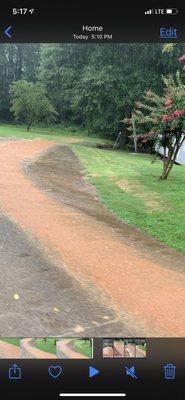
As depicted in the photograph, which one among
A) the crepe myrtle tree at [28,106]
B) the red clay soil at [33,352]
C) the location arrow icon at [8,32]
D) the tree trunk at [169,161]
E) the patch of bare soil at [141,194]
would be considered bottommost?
the patch of bare soil at [141,194]

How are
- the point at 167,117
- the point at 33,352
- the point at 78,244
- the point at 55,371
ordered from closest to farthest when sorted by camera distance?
1. the point at 55,371
2. the point at 33,352
3. the point at 78,244
4. the point at 167,117

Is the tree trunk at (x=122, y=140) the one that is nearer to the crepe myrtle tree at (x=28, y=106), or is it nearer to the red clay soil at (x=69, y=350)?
the crepe myrtle tree at (x=28, y=106)

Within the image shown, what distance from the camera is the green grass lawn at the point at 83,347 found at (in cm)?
252

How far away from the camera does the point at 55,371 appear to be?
7.90 ft

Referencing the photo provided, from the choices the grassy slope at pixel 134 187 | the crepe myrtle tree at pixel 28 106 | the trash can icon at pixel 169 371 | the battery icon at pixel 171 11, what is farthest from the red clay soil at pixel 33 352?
the grassy slope at pixel 134 187

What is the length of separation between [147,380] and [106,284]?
6.83 ft

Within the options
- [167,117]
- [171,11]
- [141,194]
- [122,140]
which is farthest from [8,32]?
[167,117]

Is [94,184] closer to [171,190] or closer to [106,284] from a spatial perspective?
[171,190]

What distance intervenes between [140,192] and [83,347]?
987 cm

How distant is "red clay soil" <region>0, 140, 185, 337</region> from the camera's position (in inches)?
144

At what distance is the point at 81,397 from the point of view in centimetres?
240

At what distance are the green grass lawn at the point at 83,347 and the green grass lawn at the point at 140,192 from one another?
4.35 meters

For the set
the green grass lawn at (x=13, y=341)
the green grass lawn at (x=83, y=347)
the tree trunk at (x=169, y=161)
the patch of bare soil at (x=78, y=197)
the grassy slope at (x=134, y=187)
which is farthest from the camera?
the tree trunk at (x=169, y=161)

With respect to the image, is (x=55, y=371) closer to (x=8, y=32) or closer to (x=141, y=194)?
(x=8, y=32)
